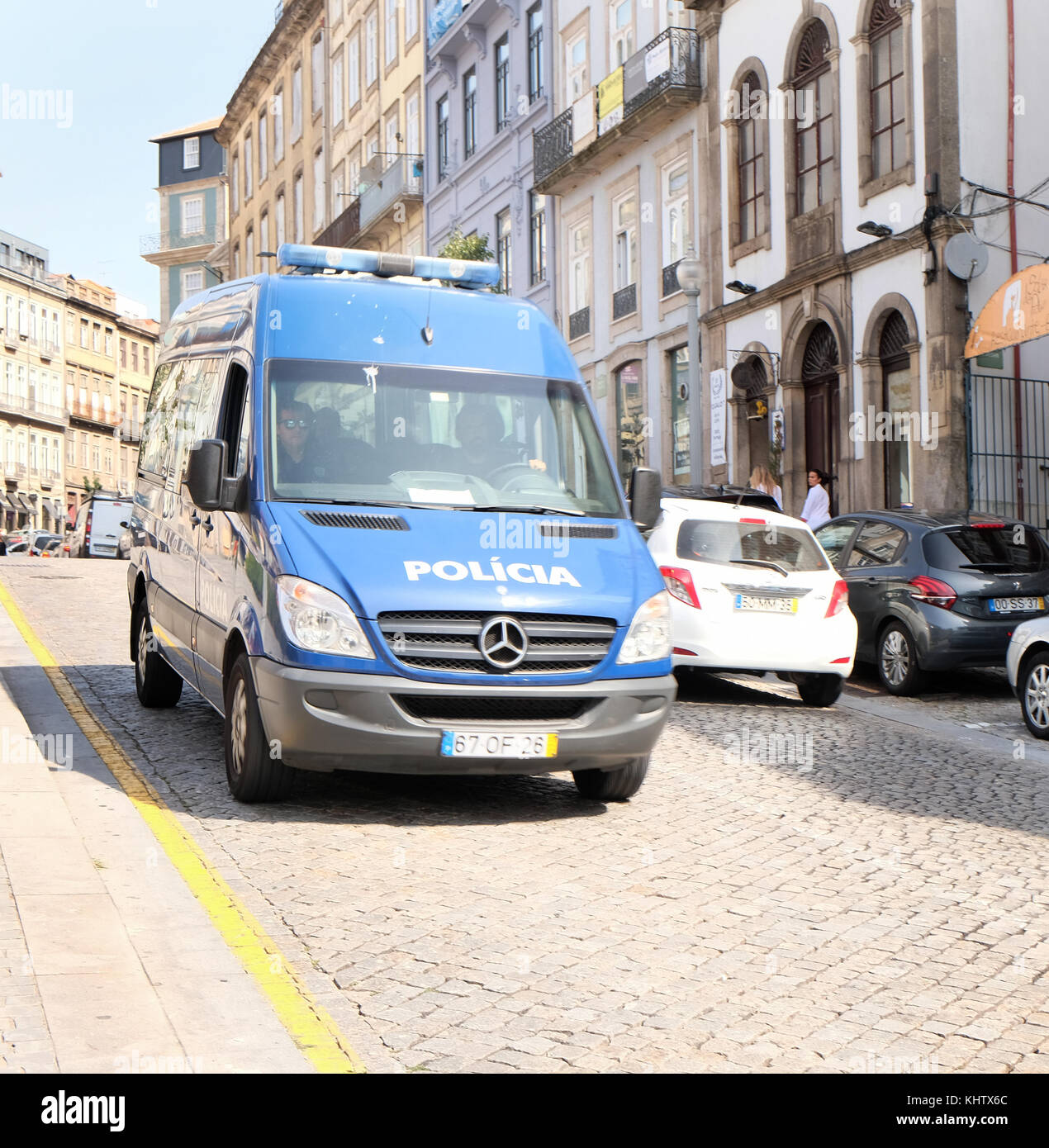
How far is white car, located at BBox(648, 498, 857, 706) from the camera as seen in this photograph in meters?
12.3

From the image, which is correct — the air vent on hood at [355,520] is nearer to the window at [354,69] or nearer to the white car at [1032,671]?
the white car at [1032,671]

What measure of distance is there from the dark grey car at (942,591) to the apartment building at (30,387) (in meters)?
74.7

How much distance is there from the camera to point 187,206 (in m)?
93.6

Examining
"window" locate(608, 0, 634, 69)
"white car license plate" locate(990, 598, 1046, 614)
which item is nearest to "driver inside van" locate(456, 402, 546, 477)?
"white car license plate" locate(990, 598, 1046, 614)

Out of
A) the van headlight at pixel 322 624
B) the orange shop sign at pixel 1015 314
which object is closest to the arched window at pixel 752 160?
the orange shop sign at pixel 1015 314

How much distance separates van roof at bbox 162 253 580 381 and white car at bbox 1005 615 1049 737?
456cm

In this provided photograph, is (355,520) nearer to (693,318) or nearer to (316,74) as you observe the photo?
(693,318)

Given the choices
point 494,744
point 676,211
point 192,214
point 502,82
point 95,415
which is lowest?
point 494,744

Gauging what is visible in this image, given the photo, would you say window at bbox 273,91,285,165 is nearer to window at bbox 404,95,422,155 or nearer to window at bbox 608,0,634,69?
window at bbox 404,95,422,155

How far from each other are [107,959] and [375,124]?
1741 inches

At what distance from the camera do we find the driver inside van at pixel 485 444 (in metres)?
8.22

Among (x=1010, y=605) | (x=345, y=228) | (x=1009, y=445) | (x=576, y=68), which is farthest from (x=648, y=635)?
(x=345, y=228)
